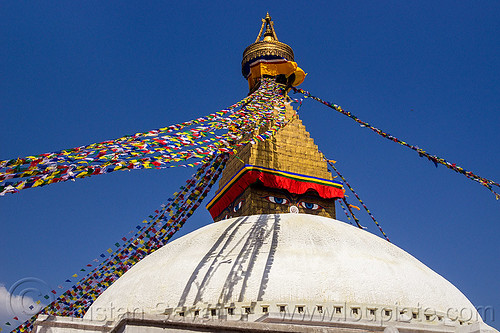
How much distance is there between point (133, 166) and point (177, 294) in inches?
71.7

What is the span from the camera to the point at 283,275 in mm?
5891

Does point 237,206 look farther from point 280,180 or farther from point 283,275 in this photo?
point 283,275

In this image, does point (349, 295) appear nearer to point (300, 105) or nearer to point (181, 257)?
point (181, 257)

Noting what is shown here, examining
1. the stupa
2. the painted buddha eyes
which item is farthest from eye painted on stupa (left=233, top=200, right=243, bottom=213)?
the stupa

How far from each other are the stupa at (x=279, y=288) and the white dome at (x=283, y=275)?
0.05 feet

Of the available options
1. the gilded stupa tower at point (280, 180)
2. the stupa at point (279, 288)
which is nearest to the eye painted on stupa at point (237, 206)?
the gilded stupa tower at point (280, 180)

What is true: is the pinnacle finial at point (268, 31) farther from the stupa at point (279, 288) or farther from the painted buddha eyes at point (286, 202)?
the stupa at point (279, 288)

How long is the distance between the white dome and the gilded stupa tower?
433cm

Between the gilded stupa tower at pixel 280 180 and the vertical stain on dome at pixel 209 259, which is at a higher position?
the gilded stupa tower at pixel 280 180

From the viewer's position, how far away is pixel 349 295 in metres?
5.70

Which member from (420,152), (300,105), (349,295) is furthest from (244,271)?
(300,105)

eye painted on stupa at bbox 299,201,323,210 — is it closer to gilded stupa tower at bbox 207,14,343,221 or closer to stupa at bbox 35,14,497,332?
gilded stupa tower at bbox 207,14,343,221

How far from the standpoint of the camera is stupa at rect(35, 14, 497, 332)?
5289 mm

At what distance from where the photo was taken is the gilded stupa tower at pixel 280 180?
1181 cm
